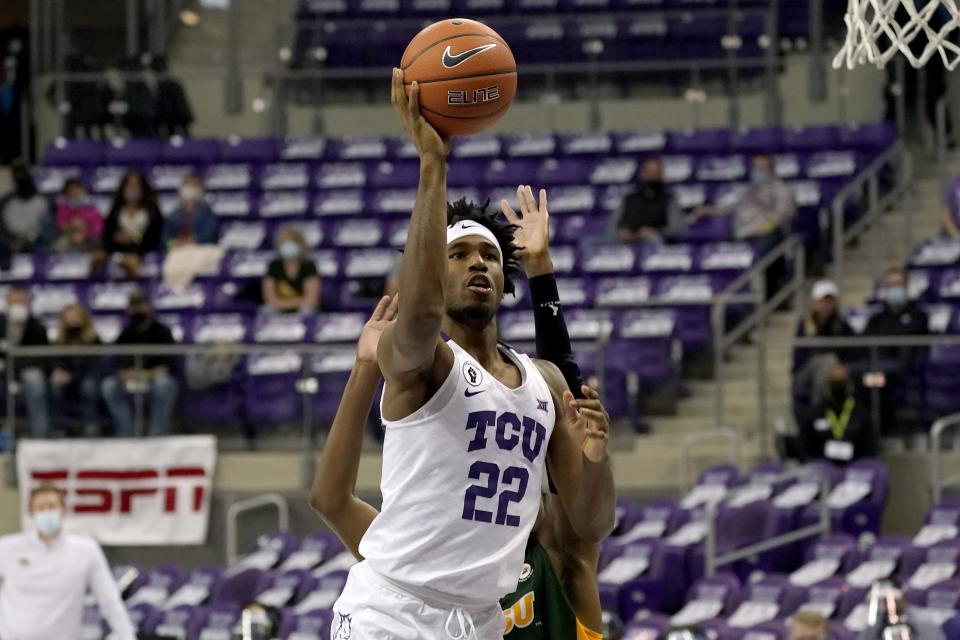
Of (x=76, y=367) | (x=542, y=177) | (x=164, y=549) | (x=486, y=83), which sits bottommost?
(x=164, y=549)

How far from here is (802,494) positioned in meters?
11.3

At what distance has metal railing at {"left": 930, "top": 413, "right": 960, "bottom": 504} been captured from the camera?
11.7m

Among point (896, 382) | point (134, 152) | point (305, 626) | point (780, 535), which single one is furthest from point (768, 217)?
point (134, 152)

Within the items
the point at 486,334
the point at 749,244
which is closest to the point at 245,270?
the point at 749,244

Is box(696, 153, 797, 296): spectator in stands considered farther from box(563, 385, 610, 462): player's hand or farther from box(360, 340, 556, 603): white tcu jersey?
box(360, 340, 556, 603): white tcu jersey

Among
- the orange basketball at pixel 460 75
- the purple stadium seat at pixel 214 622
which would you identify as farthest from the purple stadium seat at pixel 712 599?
the orange basketball at pixel 460 75

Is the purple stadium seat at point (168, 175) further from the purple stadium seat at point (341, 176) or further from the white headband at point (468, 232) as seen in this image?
the white headband at point (468, 232)

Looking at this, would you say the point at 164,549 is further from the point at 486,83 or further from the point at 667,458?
the point at 486,83

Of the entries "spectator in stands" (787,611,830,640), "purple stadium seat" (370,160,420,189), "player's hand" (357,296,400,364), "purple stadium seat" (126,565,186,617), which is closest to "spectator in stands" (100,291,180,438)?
"purple stadium seat" (126,565,186,617)

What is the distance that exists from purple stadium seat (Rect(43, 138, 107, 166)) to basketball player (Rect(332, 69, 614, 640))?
13.7 m

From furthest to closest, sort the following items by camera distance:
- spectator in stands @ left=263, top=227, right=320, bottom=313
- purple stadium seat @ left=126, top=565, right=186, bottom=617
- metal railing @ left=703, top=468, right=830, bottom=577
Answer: spectator in stands @ left=263, top=227, right=320, bottom=313 → purple stadium seat @ left=126, top=565, right=186, bottom=617 → metal railing @ left=703, top=468, right=830, bottom=577

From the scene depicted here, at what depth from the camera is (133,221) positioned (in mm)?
16031

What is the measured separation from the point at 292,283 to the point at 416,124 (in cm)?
997

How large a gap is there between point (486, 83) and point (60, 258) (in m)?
12.1
